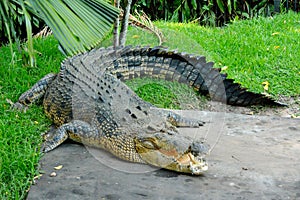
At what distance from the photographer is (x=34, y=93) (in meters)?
4.96

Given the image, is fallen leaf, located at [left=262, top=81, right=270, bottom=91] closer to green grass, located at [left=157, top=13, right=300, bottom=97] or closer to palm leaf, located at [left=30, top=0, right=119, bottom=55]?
green grass, located at [left=157, top=13, right=300, bottom=97]

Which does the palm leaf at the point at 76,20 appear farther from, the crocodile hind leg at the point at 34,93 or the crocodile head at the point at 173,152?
the crocodile hind leg at the point at 34,93

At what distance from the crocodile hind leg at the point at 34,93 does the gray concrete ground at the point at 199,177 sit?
3.39 feet

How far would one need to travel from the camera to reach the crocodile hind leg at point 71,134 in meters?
4.00

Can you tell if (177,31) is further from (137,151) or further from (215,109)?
(137,151)

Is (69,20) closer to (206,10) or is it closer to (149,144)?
(149,144)

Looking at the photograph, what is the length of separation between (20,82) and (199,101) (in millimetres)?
1884

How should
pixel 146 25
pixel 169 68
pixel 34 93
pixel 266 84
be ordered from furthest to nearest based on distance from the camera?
1. pixel 146 25
2. pixel 266 84
3. pixel 169 68
4. pixel 34 93

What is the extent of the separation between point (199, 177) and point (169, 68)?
2151 mm

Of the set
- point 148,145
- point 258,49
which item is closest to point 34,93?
point 148,145

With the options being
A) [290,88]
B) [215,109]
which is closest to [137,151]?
[215,109]

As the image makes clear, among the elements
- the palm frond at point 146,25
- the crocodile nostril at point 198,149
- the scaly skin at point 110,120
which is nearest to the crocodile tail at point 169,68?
the scaly skin at point 110,120

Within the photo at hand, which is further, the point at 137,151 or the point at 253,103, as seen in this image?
the point at 253,103

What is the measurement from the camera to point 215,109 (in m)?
5.01
